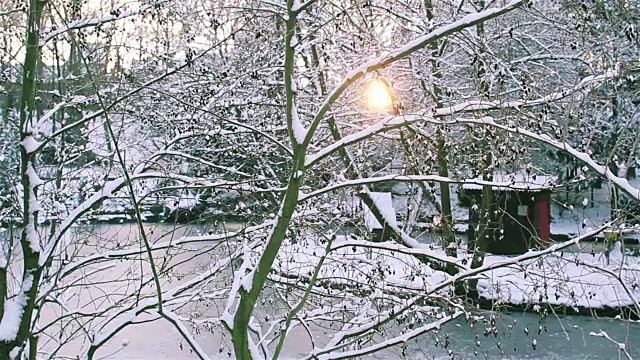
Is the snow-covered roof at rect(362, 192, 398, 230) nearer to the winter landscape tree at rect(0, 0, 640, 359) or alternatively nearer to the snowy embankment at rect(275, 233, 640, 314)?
the winter landscape tree at rect(0, 0, 640, 359)

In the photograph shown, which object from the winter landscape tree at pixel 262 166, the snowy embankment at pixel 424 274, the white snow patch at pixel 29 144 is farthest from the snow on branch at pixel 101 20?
the snowy embankment at pixel 424 274

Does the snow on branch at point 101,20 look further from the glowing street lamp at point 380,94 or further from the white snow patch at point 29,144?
the glowing street lamp at point 380,94

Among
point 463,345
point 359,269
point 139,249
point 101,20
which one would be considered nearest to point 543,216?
point 463,345

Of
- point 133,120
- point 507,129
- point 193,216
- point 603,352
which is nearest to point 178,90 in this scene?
point 133,120

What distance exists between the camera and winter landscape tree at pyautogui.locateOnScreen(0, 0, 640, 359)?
12.2ft

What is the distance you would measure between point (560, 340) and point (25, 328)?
8.84 metres

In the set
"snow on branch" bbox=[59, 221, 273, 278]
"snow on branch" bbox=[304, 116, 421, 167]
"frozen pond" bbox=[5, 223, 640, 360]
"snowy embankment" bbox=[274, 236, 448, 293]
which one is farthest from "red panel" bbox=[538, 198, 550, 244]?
"snow on branch" bbox=[304, 116, 421, 167]

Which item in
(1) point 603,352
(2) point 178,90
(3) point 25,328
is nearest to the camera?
(3) point 25,328

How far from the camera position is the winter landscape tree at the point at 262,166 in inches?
147

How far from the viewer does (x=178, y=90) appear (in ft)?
17.8

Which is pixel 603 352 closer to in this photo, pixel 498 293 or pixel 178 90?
pixel 498 293

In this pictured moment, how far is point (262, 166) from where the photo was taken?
6.55 meters

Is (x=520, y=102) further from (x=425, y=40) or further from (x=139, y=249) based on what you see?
(x=139, y=249)

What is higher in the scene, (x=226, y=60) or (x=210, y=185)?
(x=226, y=60)
